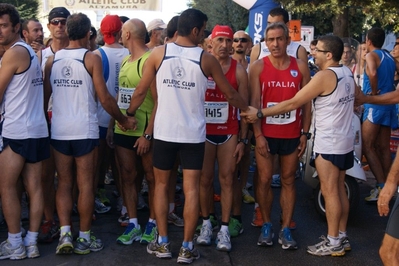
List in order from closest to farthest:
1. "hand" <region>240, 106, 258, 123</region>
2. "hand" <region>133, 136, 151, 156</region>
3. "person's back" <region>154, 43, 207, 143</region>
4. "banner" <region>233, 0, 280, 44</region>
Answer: "person's back" <region>154, 43, 207, 143</region> → "hand" <region>240, 106, 258, 123</region> → "hand" <region>133, 136, 151, 156</region> → "banner" <region>233, 0, 280, 44</region>

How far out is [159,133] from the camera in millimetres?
5422

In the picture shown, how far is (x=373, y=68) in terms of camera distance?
8133 mm

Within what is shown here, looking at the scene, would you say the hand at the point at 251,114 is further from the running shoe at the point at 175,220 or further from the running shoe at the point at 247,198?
the running shoe at the point at 247,198

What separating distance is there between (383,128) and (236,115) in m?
2.93

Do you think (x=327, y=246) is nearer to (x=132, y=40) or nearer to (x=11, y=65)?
(x=132, y=40)

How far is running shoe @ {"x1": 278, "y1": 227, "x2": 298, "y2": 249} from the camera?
19.5 ft

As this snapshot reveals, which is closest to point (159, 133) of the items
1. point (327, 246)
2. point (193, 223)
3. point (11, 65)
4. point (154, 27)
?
point (193, 223)

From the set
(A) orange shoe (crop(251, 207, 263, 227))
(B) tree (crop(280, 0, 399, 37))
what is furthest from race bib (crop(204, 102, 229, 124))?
(B) tree (crop(280, 0, 399, 37))

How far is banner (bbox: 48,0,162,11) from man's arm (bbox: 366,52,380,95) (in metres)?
7.22

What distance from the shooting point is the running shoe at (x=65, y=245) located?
18.4 ft

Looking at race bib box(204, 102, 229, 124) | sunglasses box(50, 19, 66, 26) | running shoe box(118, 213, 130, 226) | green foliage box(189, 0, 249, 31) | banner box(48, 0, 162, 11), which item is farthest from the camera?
green foliage box(189, 0, 249, 31)

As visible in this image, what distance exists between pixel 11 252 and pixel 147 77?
1964mm

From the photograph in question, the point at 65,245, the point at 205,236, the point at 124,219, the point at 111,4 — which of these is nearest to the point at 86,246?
the point at 65,245

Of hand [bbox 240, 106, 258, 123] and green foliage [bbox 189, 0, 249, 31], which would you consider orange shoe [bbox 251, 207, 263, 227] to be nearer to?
hand [bbox 240, 106, 258, 123]
